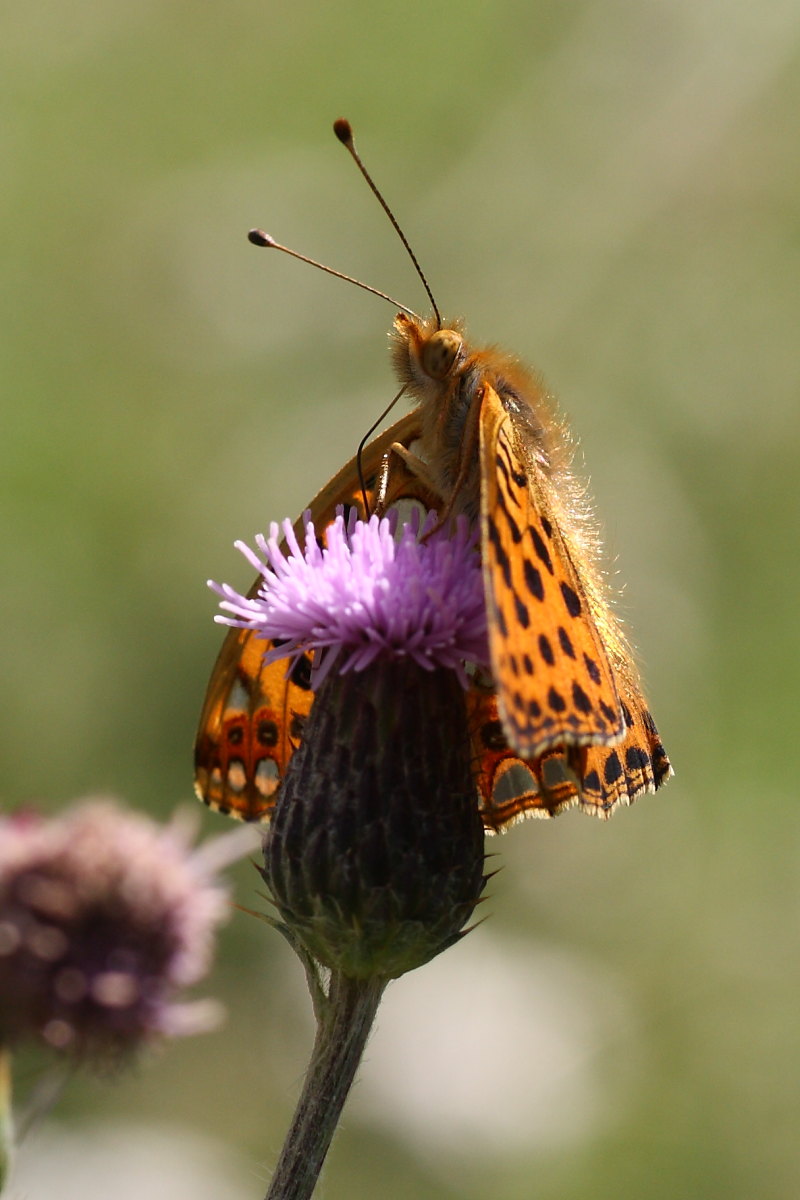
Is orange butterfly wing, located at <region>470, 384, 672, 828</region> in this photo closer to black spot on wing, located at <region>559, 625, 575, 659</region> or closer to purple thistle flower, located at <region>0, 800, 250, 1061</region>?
black spot on wing, located at <region>559, 625, 575, 659</region>

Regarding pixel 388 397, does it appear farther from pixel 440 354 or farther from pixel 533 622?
pixel 533 622

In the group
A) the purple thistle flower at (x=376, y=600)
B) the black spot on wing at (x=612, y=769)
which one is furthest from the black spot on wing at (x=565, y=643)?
the black spot on wing at (x=612, y=769)

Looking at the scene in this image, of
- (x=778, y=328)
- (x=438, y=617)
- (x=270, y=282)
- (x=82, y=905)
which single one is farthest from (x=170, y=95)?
(x=82, y=905)

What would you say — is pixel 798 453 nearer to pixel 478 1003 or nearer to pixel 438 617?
pixel 478 1003

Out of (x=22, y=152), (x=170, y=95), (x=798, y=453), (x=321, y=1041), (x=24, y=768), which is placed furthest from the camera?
(x=170, y=95)

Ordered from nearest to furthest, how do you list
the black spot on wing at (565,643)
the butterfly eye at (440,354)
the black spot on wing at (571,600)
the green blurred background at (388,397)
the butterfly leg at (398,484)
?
the black spot on wing at (565,643) < the black spot on wing at (571,600) < the butterfly eye at (440,354) < the butterfly leg at (398,484) < the green blurred background at (388,397)

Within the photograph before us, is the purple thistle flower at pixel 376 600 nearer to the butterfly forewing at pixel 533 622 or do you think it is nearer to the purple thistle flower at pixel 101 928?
the butterfly forewing at pixel 533 622
